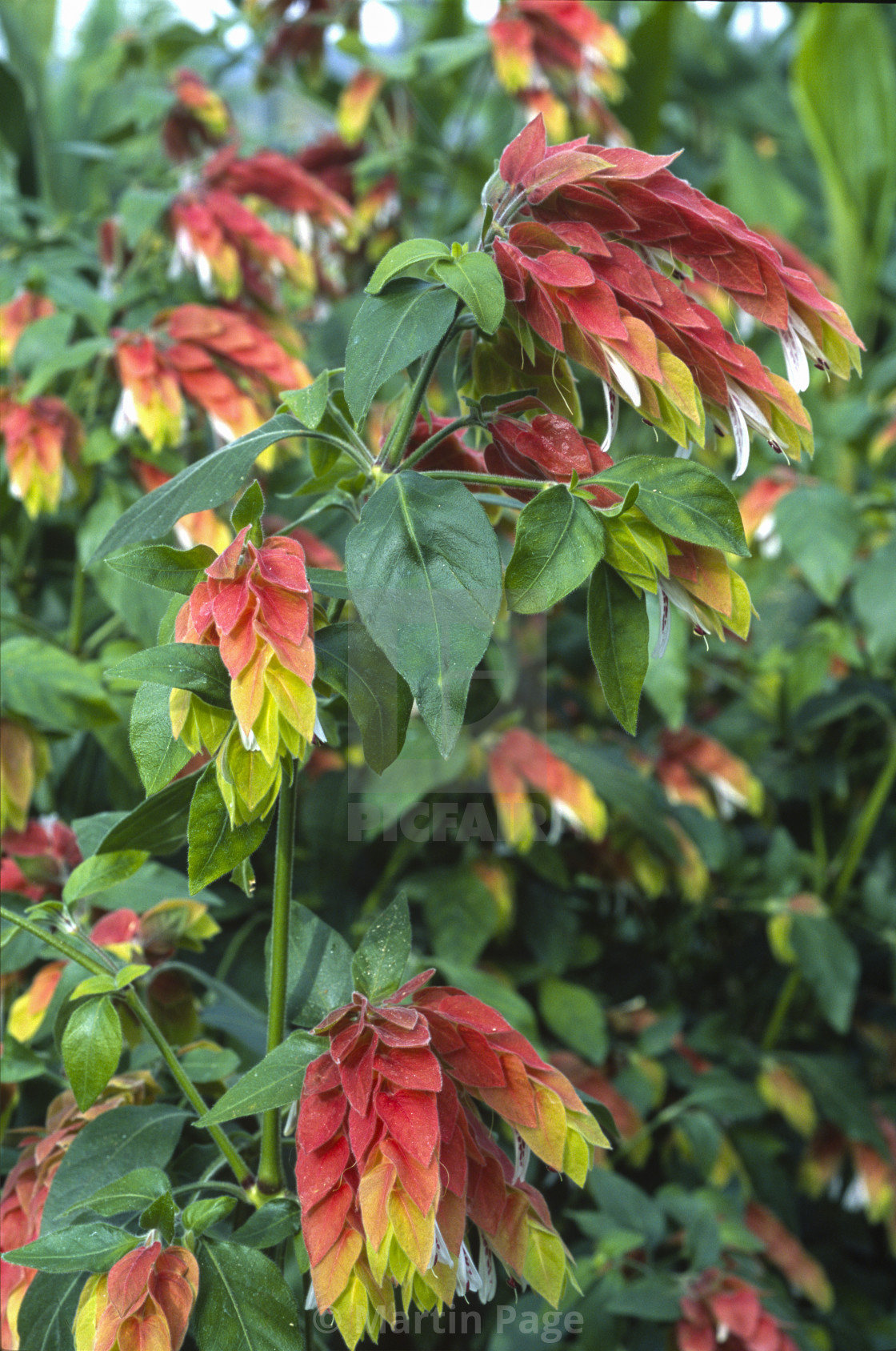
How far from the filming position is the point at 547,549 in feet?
1.43

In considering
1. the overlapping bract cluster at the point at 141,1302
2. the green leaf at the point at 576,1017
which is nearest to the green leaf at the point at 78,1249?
the overlapping bract cluster at the point at 141,1302

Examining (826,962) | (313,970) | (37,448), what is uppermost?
(37,448)

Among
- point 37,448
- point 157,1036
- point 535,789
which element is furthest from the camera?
point 535,789

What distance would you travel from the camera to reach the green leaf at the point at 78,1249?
1.47 ft

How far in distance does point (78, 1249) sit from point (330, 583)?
0.93 feet

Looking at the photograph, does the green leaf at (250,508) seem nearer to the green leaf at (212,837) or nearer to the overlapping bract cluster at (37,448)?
the green leaf at (212,837)

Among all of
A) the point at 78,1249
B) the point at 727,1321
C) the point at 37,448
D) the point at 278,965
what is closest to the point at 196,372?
the point at 37,448

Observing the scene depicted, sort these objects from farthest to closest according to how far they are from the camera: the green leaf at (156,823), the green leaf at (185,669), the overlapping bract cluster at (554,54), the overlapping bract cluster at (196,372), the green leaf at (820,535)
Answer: the overlapping bract cluster at (554,54) < the green leaf at (820,535) < the overlapping bract cluster at (196,372) < the green leaf at (156,823) < the green leaf at (185,669)

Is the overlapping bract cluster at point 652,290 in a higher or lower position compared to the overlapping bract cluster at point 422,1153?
higher

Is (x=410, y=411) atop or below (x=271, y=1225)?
atop

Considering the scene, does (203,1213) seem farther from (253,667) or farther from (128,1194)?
(253,667)

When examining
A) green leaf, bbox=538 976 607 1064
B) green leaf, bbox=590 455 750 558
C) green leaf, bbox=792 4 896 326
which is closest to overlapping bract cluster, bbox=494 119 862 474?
green leaf, bbox=590 455 750 558

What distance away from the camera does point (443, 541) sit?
45 cm

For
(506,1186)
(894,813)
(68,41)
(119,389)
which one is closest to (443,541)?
(506,1186)
